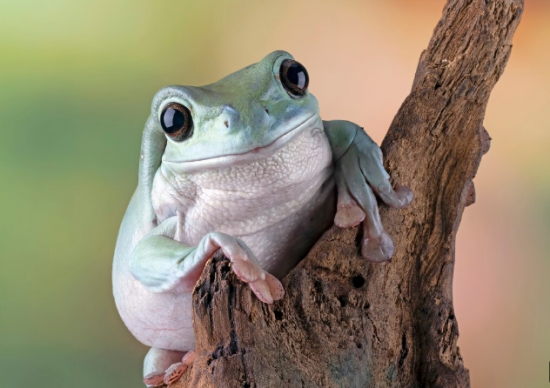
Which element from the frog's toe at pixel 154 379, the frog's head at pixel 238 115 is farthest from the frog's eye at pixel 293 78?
the frog's toe at pixel 154 379

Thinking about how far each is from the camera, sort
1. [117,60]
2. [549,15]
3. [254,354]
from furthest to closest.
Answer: [117,60]
[549,15]
[254,354]

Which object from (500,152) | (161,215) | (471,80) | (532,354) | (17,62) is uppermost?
(17,62)

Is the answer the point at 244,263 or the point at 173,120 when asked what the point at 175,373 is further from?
the point at 173,120

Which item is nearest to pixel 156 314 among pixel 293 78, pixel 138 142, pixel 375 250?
pixel 375 250

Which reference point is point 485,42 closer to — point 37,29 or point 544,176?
point 544,176

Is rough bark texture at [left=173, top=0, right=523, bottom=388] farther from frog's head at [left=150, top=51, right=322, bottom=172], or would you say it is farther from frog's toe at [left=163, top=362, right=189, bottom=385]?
frog's head at [left=150, top=51, right=322, bottom=172]

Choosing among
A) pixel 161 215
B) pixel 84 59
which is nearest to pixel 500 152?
pixel 161 215

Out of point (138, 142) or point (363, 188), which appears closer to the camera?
point (363, 188)
